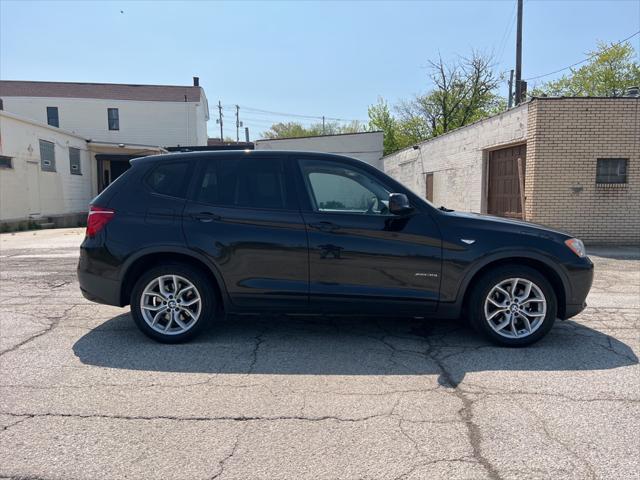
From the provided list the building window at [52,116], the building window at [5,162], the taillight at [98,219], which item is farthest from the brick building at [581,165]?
the building window at [52,116]

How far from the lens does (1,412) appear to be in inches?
129

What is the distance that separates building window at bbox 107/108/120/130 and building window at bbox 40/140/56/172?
41.6ft

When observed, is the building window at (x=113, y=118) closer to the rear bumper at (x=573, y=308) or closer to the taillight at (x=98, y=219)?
the taillight at (x=98, y=219)

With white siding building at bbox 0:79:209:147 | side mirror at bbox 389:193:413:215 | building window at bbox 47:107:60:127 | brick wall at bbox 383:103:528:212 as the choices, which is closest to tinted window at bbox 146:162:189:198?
side mirror at bbox 389:193:413:215

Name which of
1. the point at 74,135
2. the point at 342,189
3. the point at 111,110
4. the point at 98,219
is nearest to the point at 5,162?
the point at 74,135

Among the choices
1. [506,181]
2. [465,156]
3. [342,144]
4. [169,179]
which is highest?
[342,144]

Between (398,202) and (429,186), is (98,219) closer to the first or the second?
(398,202)

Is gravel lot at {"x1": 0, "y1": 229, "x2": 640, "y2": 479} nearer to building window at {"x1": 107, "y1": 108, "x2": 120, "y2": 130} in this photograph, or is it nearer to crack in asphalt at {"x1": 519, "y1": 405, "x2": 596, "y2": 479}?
crack in asphalt at {"x1": 519, "y1": 405, "x2": 596, "y2": 479}

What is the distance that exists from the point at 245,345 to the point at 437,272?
2.02 meters

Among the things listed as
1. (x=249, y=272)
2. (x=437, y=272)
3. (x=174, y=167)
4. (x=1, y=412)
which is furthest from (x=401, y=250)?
(x=1, y=412)

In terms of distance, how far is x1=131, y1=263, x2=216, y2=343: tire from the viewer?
4559 millimetres

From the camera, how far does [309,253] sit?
175 inches

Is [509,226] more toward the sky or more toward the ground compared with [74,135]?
more toward the ground

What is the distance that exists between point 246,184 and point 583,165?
9.85 m
